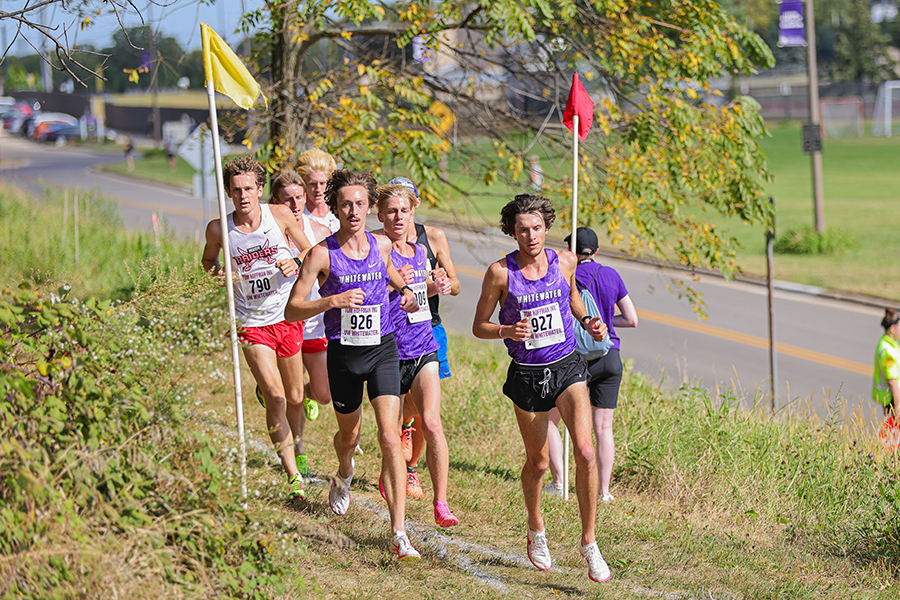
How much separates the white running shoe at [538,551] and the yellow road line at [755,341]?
10.6 m

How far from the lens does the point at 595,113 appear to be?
9.65 metres

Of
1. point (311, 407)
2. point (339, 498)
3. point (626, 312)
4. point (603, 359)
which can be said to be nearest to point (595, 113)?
point (626, 312)

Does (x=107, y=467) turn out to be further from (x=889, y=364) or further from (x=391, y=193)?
(x=889, y=364)

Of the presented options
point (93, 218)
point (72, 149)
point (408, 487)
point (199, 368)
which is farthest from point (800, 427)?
point (72, 149)

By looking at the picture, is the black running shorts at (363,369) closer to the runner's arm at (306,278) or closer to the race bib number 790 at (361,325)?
the race bib number 790 at (361,325)

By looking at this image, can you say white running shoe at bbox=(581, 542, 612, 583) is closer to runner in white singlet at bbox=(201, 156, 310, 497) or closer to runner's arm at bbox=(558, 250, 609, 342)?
runner's arm at bbox=(558, 250, 609, 342)

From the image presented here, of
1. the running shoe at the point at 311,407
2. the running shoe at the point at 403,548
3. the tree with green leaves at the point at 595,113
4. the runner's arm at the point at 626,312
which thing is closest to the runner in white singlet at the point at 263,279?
the running shoe at the point at 403,548

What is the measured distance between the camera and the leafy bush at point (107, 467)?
336 cm

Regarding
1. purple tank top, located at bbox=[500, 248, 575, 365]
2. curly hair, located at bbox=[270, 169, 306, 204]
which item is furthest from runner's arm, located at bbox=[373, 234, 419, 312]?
curly hair, located at bbox=[270, 169, 306, 204]

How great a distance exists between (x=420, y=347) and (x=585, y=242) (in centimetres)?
140

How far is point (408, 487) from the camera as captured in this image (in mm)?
6109

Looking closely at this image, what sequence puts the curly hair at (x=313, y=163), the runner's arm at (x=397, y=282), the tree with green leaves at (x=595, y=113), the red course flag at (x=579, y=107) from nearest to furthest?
the runner's arm at (x=397, y=282)
the curly hair at (x=313, y=163)
the red course flag at (x=579, y=107)
the tree with green leaves at (x=595, y=113)

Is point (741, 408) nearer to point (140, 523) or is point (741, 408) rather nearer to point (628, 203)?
point (628, 203)

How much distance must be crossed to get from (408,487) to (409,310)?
140 centimetres
